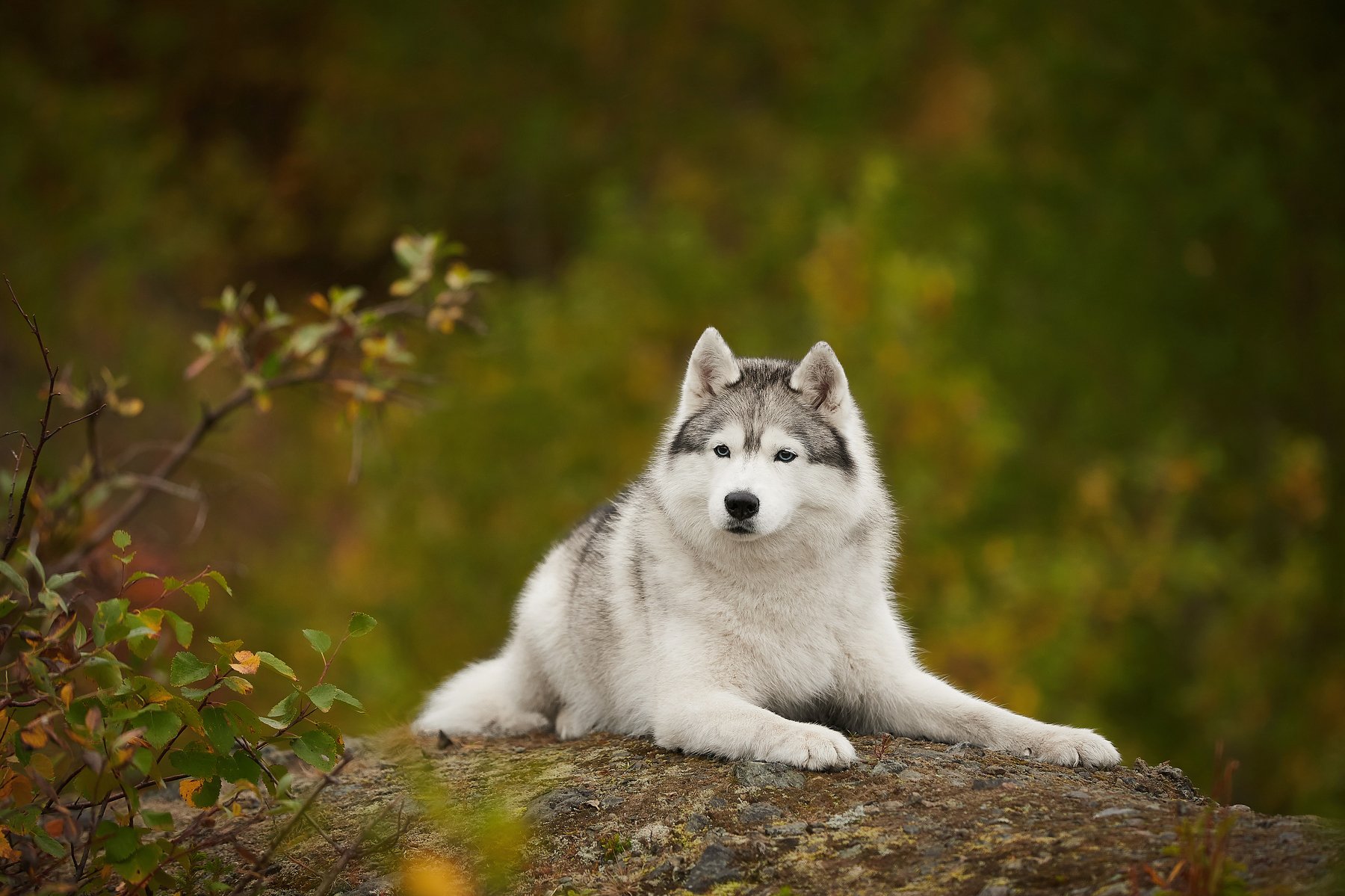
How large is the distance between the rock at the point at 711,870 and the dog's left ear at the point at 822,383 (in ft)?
7.66

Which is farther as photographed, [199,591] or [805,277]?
[805,277]

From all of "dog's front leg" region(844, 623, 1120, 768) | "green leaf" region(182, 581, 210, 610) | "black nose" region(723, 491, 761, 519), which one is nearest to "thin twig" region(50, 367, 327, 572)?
"green leaf" region(182, 581, 210, 610)

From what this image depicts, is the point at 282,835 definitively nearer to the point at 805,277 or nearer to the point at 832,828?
the point at 832,828

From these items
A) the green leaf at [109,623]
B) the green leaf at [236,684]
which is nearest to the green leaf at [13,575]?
the green leaf at [109,623]

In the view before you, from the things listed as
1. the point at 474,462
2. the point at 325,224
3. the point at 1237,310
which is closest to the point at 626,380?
the point at 474,462

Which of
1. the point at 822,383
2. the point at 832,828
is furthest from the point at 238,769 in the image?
the point at 822,383

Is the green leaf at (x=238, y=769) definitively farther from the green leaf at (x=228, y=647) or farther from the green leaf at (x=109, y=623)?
the green leaf at (x=109, y=623)

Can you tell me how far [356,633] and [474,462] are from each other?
11033 mm

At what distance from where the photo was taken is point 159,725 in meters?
4.21

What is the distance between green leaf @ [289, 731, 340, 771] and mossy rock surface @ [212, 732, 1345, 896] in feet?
1.39

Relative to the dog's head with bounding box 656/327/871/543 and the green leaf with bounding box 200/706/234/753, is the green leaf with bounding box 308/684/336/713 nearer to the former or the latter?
the green leaf with bounding box 200/706/234/753

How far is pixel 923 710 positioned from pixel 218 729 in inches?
123

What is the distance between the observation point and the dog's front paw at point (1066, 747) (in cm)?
534

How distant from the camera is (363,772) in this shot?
6.17m
